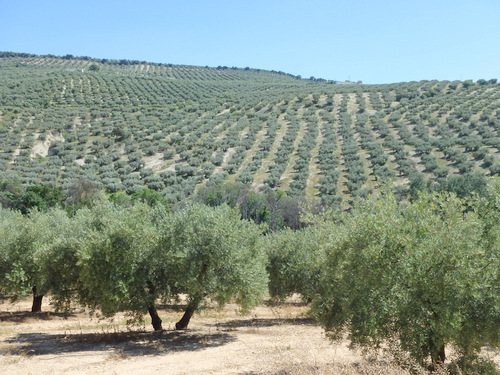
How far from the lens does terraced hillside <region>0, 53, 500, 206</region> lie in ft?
247

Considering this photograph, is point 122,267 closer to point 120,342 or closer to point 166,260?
point 166,260

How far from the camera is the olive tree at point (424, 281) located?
11.1 metres

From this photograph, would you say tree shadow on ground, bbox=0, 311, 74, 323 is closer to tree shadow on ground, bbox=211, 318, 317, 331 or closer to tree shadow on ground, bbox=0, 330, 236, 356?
tree shadow on ground, bbox=0, 330, 236, 356

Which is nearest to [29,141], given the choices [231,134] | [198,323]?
[231,134]

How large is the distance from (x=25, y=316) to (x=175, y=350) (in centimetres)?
1609

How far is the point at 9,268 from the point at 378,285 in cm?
2662

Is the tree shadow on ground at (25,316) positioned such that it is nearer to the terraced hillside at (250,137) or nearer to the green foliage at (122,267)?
the green foliage at (122,267)

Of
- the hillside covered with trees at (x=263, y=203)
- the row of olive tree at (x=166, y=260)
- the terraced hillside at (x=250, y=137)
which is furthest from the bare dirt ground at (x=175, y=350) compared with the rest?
the terraced hillside at (x=250, y=137)

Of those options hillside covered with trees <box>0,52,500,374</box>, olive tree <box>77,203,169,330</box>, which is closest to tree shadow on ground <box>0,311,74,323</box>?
hillside covered with trees <box>0,52,500,374</box>

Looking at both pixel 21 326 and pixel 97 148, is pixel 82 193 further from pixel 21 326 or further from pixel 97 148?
pixel 21 326

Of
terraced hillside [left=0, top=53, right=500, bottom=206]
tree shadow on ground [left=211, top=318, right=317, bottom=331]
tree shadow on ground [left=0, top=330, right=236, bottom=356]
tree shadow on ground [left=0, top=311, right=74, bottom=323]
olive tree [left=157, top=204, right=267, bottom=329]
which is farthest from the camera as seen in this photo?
terraced hillside [left=0, top=53, right=500, bottom=206]

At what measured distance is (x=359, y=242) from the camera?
13289 millimetres

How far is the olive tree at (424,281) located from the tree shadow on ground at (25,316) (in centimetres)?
2345

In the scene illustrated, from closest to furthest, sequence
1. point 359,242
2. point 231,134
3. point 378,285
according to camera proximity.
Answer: point 378,285 < point 359,242 < point 231,134
